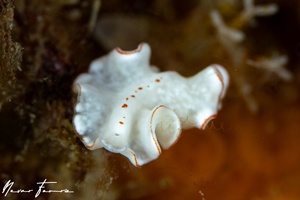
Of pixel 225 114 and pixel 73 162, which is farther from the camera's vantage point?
pixel 225 114

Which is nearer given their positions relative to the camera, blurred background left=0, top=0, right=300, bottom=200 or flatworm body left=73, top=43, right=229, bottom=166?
flatworm body left=73, top=43, right=229, bottom=166

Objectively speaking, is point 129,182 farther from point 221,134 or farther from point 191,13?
point 191,13

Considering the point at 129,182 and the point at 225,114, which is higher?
the point at 225,114

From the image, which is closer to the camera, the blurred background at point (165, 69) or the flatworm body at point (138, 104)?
the flatworm body at point (138, 104)

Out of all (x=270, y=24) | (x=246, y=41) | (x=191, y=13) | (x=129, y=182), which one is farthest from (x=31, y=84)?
(x=270, y=24)

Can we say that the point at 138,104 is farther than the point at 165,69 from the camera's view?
No
